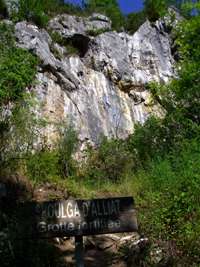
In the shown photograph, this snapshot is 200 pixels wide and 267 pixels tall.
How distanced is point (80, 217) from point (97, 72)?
14.0 meters

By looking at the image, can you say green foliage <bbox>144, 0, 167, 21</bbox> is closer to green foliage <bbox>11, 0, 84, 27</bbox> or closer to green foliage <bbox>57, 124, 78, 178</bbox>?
green foliage <bbox>11, 0, 84, 27</bbox>

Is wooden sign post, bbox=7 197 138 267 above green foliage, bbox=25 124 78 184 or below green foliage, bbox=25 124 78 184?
below

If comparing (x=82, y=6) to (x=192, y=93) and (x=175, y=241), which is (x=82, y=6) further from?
(x=175, y=241)

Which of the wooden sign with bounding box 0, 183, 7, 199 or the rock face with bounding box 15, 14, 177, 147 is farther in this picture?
the rock face with bounding box 15, 14, 177, 147

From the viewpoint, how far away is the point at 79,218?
18.4 feet

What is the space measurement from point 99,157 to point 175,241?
23.5 feet

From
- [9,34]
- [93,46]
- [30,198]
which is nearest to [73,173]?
[30,198]

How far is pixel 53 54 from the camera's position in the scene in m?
18.2

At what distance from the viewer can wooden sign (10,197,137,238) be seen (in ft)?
18.3

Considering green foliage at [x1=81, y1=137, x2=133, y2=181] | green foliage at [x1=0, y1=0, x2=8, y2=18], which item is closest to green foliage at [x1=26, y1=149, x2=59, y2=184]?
green foliage at [x1=81, y1=137, x2=133, y2=181]

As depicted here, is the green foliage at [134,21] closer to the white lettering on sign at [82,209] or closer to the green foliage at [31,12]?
the green foliage at [31,12]

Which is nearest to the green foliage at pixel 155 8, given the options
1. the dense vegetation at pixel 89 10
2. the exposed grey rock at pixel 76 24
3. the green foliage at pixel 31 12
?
the dense vegetation at pixel 89 10

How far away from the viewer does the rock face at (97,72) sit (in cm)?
1684

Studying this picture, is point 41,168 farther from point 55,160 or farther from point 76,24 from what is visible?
point 76,24
